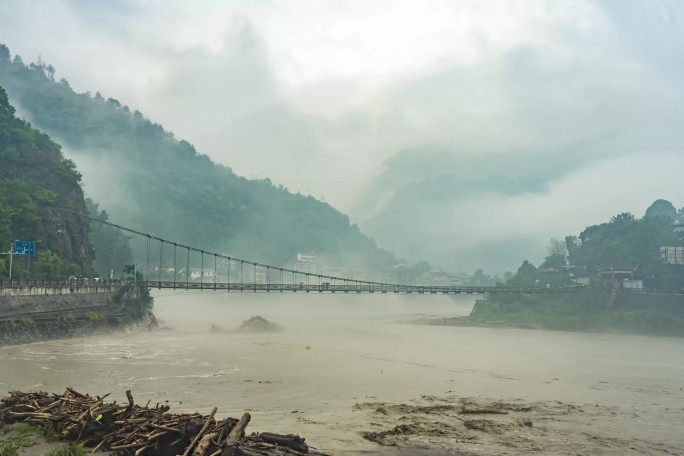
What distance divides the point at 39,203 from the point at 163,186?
96257mm

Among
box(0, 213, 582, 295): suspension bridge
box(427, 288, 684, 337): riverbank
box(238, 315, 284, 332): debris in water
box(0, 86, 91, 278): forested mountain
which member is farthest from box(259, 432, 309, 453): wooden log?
box(427, 288, 684, 337): riverbank

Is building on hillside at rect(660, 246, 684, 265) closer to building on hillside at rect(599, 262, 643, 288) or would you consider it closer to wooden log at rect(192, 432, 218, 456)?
building on hillside at rect(599, 262, 643, 288)

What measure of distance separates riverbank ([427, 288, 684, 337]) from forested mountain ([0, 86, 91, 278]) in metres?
37.8

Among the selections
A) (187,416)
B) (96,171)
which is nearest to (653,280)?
(187,416)

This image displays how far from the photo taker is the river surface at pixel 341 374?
15.5 metres

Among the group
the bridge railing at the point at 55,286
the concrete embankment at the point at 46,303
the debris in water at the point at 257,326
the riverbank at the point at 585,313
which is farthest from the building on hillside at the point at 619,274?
the concrete embankment at the point at 46,303

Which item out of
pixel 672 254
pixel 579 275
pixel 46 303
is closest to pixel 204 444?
pixel 46 303

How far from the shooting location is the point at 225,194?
171 meters

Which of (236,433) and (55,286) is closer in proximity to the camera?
(236,433)

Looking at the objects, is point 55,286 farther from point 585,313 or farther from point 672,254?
point 672,254

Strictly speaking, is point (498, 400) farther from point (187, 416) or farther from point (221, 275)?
point (221, 275)

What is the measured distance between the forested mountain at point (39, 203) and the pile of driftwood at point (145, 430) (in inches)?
1229

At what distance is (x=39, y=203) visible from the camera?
49844 millimetres

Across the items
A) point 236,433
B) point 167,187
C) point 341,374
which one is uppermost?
point 167,187
